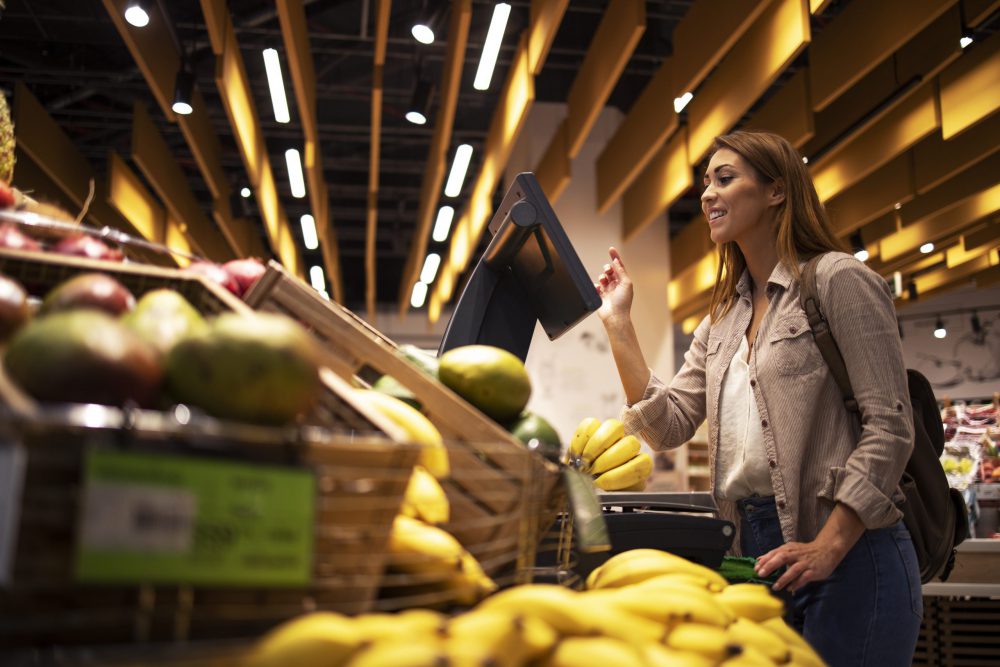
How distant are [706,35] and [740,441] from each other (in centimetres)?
367

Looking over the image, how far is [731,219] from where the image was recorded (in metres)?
2.18

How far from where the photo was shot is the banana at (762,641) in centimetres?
101

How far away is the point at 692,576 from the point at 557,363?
652cm

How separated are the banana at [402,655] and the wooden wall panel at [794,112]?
18.5ft

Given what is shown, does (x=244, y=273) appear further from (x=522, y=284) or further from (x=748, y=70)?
(x=748, y=70)

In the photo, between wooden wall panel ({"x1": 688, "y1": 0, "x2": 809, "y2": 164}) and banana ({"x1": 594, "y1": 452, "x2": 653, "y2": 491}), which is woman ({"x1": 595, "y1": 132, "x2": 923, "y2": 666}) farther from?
wooden wall panel ({"x1": 688, "y1": 0, "x2": 809, "y2": 164})

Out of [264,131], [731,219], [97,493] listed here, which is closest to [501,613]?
[97,493]

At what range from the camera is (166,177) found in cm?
770

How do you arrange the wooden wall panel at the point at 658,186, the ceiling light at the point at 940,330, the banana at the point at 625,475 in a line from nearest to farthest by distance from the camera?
the banana at the point at 625,475
the wooden wall panel at the point at 658,186
the ceiling light at the point at 940,330

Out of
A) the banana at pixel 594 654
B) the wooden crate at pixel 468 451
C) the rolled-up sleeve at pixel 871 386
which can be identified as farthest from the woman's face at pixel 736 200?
the banana at pixel 594 654

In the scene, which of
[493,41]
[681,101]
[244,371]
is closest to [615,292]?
[244,371]

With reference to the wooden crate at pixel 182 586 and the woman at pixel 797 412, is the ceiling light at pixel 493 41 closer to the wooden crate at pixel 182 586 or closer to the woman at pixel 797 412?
the woman at pixel 797 412

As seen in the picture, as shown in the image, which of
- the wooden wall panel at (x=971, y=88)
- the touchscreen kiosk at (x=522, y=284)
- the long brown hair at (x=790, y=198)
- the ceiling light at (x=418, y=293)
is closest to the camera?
the touchscreen kiosk at (x=522, y=284)

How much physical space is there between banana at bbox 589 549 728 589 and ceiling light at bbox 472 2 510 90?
13.1 feet
